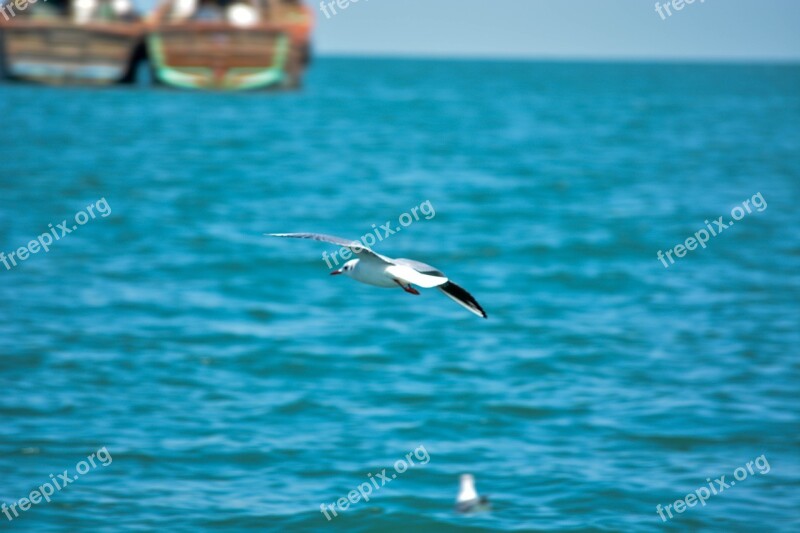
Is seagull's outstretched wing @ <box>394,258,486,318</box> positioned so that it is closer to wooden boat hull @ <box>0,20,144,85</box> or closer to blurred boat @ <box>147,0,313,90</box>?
blurred boat @ <box>147,0,313,90</box>

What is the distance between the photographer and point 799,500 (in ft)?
43.8

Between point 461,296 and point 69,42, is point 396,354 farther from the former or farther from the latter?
point 69,42

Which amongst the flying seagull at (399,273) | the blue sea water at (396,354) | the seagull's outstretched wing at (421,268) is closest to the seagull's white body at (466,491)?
the blue sea water at (396,354)

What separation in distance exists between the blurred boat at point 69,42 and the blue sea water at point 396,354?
766 inches

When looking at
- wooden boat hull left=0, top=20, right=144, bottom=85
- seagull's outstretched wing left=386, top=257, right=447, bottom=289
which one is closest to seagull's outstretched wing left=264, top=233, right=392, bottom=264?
seagull's outstretched wing left=386, top=257, right=447, bottom=289

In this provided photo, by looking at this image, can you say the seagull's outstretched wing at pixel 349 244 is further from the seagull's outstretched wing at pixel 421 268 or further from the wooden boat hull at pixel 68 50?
the wooden boat hull at pixel 68 50

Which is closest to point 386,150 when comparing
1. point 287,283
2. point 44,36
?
point 44,36

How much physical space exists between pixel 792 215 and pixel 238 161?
79.5 feet

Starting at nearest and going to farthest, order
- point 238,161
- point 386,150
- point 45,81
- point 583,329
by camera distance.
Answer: point 583,329 < point 238,161 < point 386,150 < point 45,81

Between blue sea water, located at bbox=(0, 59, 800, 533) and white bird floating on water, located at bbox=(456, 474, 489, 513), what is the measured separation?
4.7 inches

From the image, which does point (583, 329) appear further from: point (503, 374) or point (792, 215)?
point (792, 215)

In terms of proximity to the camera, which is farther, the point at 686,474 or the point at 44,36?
the point at 44,36

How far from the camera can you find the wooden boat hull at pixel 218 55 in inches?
2440

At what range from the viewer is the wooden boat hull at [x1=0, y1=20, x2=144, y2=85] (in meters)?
62.8
